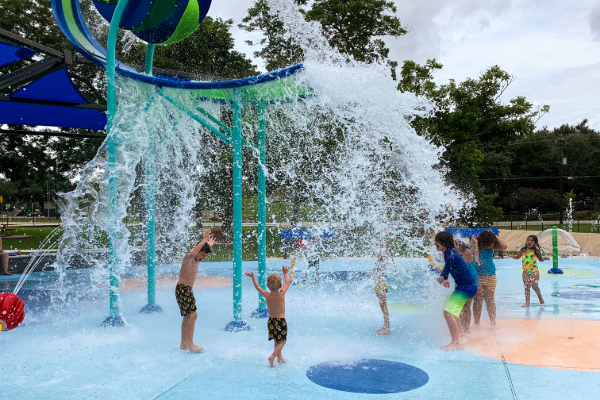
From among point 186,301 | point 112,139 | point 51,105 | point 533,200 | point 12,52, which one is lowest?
point 186,301

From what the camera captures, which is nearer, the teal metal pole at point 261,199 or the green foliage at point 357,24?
the teal metal pole at point 261,199

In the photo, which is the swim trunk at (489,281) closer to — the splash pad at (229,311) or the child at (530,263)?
the splash pad at (229,311)

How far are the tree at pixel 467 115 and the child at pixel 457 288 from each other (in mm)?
16803

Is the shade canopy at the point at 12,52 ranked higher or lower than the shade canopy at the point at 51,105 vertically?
higher

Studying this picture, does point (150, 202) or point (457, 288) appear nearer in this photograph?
point (457, 288)

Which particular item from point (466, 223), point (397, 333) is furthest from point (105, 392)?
point (466, 223)

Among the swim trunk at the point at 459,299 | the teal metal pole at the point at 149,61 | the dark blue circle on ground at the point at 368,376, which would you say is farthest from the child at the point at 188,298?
the teal metal pole at the point at 149,61

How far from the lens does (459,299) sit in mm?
5445

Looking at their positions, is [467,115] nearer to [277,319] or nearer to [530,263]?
[530,263]

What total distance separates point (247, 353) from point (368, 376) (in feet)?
4.81

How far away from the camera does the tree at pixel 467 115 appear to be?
71.4 ft

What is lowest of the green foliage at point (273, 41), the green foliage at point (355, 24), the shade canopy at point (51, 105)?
the shade canopy at point (51, 105)

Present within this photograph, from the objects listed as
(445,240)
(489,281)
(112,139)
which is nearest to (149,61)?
(112,139)

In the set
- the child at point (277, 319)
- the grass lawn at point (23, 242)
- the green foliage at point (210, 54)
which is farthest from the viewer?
the grass lawn at point (23, 242)
